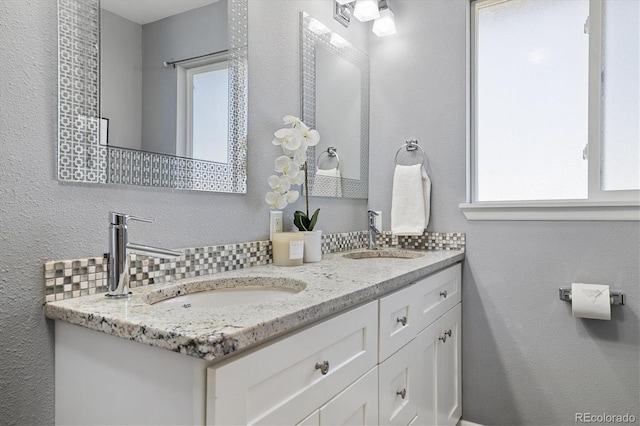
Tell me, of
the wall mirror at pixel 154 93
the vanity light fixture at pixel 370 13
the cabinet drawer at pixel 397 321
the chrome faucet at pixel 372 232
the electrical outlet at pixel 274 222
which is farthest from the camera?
the chrome faucet at pixel 372 232

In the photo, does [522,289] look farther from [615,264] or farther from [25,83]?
[25,83]

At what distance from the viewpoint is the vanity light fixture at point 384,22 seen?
1925mm

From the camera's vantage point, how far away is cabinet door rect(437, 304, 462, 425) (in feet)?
5.06

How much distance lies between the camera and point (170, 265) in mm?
1076

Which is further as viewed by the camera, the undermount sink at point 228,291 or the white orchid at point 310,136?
the white orchid at point 310,136

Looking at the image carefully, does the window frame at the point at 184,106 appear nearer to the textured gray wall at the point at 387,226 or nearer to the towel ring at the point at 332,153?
the textured gray wall at the point at 387,226

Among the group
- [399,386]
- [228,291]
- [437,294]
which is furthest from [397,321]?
[228,291]

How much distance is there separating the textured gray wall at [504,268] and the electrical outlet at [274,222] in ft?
2.52

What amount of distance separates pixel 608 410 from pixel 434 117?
4.68 ft

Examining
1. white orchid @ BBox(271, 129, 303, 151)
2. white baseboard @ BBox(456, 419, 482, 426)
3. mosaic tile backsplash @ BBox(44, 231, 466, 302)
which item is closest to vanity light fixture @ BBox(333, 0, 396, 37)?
white orchid @ BBox(271, 129, 303, 151)

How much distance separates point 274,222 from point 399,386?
2.28 ft

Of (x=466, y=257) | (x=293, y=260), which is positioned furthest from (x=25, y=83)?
(x=466, y=257)

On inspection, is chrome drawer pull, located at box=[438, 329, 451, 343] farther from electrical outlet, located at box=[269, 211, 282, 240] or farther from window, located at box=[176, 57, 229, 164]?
window, located at box=[176, 57, 229, 164]

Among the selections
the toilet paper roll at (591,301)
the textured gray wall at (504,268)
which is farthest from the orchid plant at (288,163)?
the toilet paper roll at (591,301)
